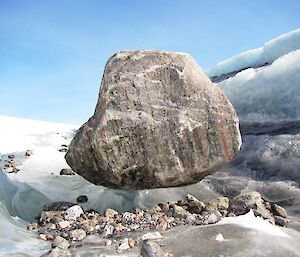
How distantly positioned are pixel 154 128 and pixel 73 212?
1.17m

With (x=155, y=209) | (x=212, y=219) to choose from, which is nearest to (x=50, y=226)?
(x=155, y=209)

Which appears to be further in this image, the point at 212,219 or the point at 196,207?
the point at 196,207

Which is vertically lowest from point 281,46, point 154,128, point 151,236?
point 151,236

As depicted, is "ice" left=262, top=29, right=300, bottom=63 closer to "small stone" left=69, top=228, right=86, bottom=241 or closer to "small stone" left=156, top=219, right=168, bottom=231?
"small stone" left=156, top=219, right=168, bottom=231

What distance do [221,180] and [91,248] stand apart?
2754 millimetres

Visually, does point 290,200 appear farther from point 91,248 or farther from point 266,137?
point 91,248

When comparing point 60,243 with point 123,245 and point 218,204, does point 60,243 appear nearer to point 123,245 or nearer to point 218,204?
point 123,245

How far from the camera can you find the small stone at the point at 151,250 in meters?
2.81

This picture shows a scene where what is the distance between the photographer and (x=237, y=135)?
468cm

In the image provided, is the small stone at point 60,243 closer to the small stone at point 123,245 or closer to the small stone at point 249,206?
the small stone at point 123,245

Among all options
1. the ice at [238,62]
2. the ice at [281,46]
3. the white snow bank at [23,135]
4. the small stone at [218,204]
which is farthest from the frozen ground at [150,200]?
the ice at [238,62]

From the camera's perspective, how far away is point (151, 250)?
9.34 feet

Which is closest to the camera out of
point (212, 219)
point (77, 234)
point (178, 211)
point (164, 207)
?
point (77, 234)

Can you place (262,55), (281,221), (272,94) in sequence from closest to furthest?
(281,221)
(272,94)
(262,55)
